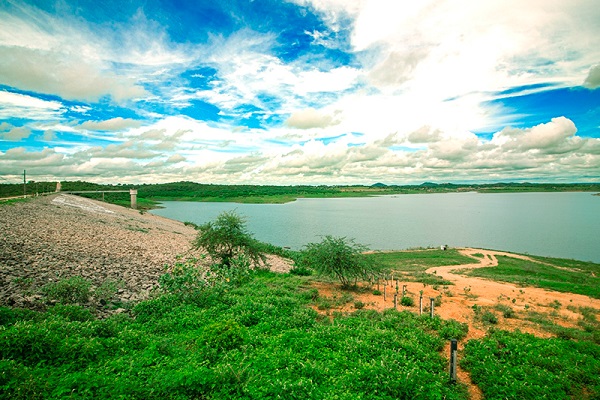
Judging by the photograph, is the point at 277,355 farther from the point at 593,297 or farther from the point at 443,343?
the point at 593,297

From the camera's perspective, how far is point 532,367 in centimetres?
874

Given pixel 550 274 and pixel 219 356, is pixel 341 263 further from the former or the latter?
pixel 550 274

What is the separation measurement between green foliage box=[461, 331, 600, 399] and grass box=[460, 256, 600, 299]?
1817 centimetres

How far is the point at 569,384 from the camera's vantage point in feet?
25.9

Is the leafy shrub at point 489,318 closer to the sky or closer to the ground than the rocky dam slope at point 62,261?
closer to the ground

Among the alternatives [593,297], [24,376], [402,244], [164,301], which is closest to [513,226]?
[402,244]

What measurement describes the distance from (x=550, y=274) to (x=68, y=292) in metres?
41.8

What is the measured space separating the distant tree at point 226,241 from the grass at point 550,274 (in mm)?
23578

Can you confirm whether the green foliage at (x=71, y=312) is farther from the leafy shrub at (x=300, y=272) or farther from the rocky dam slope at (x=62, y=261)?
the leafy shrub at (x=300, y=272)

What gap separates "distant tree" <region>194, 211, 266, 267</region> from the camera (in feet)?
81.0

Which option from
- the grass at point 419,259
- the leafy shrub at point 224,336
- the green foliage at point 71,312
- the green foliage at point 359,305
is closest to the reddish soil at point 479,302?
the green foliage at point 359,305

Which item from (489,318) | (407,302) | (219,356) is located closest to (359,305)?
(407,302)

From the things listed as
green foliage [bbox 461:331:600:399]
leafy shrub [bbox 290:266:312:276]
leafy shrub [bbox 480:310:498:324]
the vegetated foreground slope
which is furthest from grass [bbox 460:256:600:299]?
green foliage [bbox 461:331:600:399]

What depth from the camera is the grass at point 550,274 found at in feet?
84.5
